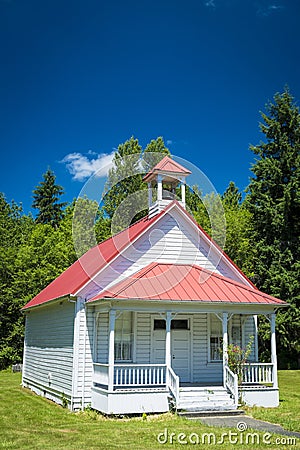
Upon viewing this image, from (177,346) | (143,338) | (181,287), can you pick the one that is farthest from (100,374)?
(181,287)

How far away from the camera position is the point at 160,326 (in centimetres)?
1744

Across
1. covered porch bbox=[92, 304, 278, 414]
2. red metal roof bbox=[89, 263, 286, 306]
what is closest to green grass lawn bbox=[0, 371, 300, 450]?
covered porch bbox=[92, 304, 278, 414]

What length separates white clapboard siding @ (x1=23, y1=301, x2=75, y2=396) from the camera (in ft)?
56.7

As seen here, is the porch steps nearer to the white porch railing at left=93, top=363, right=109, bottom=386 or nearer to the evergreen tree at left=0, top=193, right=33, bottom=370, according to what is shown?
the white porch railing at left=93, top=363, right=109, bottom=386

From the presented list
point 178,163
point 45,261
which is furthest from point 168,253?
point 45,261

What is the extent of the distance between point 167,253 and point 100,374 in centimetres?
473

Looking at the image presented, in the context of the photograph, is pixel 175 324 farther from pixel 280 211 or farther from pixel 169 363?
pixel 280 211

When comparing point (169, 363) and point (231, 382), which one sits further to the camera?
point (231, 382)

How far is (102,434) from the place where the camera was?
1195 centimetres

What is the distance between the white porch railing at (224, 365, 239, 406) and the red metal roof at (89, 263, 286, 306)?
2.11 m

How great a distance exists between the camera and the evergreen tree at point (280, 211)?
30.0 meters

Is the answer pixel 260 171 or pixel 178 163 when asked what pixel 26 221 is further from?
pixel 178 163

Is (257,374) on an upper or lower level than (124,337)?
lower

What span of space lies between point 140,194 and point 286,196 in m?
10.8
